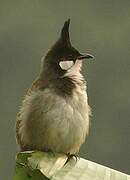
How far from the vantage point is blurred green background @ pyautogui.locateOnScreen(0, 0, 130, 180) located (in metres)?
9.95

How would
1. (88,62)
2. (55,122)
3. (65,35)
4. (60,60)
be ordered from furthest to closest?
1. (88,62)
2. (60,60)
3. (55,122)
4. (65,35)

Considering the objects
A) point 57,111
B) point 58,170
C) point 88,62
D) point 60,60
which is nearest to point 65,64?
point 60,60

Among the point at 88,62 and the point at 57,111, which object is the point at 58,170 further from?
the point at 88,62

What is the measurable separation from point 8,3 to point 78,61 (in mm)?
14468

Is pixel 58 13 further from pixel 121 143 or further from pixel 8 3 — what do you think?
pixel 121 143

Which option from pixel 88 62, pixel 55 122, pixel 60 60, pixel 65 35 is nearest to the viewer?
pixel 65 35

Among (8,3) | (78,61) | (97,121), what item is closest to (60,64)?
(78,61)

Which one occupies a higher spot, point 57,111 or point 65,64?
point 65,64

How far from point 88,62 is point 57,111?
10228 mm

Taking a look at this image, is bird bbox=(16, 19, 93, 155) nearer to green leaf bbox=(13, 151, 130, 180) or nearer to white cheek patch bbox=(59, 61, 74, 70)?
white cheek patch bbox=(59, 61, 74, 70)

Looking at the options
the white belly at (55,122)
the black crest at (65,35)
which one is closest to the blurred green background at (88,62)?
the white belly at (55,122)

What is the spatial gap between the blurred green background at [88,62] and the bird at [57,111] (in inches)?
200

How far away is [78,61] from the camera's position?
271 centimetres

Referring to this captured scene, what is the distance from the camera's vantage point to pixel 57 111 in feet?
8.28
